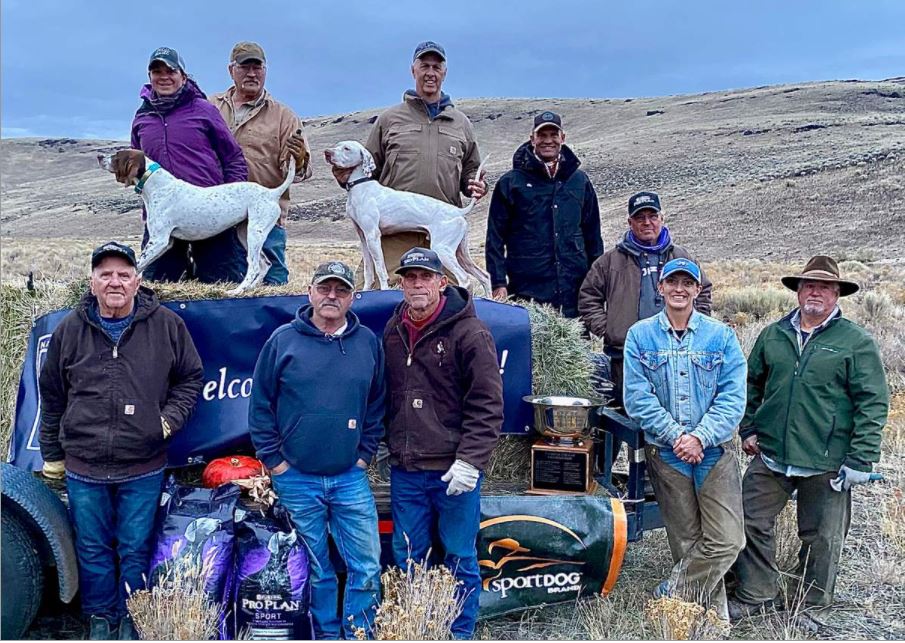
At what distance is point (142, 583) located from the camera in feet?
13.0

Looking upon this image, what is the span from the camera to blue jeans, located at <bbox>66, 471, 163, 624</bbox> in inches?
153

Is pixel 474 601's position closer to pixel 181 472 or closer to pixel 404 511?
pixel 404 511

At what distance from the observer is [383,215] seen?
5.25m

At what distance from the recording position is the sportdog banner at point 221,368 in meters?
4.58

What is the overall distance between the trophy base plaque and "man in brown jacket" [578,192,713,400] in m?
0.99

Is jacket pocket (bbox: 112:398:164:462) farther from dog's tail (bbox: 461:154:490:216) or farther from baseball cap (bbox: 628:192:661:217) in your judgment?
baseball cap (bbox: 628:192:661:217)

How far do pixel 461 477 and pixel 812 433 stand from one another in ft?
6.76

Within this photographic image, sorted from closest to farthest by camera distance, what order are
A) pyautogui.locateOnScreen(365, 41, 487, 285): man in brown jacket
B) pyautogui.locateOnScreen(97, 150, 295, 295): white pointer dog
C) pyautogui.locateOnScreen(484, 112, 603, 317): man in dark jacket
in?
pyautogui.locateOnScreen(97, 150, 295, 295): white pointer dog, pyautogui.locateOnScreen(365, 41, 487, 285): man in brown jacket, pyautogui.locateOnScreen(484, 112, 603, 317): man in dark jacket

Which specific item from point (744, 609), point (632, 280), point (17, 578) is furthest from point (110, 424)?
point (744, 609)

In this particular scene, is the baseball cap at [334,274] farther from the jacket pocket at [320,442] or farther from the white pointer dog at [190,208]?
the white pointer dog at [190,208]

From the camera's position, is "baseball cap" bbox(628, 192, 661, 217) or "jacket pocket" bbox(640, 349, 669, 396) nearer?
"jacket pocket" bbox(640, 349, 669, 396)

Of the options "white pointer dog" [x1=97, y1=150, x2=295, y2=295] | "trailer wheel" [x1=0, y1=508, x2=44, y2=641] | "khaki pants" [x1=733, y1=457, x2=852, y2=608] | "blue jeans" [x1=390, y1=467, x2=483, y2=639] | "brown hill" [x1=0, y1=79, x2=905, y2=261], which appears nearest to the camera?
"trailer wheel" [x1=0, y1=508, x2=44, y2=641]

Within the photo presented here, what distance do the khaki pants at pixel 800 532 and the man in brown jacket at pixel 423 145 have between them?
9.03 feet

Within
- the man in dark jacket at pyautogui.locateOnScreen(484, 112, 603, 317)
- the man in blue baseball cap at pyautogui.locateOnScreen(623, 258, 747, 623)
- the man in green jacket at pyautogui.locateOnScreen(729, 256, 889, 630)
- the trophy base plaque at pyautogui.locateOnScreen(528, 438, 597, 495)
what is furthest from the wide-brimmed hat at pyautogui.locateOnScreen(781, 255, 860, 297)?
the man in dark jacket at pyautogui.locateOnScreen(484, 112, 603, 317)
